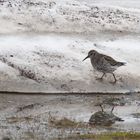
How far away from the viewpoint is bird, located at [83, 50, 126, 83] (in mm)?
17906

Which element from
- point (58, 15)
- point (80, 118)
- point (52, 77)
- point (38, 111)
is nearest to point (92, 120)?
point (80, 118)

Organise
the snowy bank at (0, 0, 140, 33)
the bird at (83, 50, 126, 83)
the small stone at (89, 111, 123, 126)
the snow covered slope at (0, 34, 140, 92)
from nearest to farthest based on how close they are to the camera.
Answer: the small stone at (89, 111, 123, 126) → the snow covered slope at (0, 34, 140, 92) → the bird at (83, 50, 126, 83) → the snowy bank at (0, 0, 140, 33)

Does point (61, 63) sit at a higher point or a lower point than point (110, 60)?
lower

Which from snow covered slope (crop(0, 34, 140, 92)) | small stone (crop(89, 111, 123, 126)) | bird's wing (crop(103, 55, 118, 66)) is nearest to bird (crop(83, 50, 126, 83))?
bird's wing (crop(103, 55, 118, 66))

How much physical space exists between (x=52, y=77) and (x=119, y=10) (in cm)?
620

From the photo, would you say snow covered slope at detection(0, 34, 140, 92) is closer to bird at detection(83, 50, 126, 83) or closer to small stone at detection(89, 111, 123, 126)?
bird at detection(83, 50, 126, 83)

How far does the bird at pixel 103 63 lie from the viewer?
1791 cm

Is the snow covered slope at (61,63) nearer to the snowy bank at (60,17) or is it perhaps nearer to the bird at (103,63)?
the bird at (103,63)

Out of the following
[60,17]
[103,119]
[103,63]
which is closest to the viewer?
[103,119]

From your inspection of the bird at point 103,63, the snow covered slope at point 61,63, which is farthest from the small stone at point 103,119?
the bird at point 103,63

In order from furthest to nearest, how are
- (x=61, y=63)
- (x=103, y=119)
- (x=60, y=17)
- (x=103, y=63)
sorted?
(x=60, y=17) → (x=61, y=63) → (x=103, y=63) → (x=103, y=119)

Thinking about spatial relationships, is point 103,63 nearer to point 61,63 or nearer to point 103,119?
point 61,63

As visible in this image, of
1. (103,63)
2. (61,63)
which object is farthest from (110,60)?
(61,63)

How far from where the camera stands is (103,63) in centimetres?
1805
